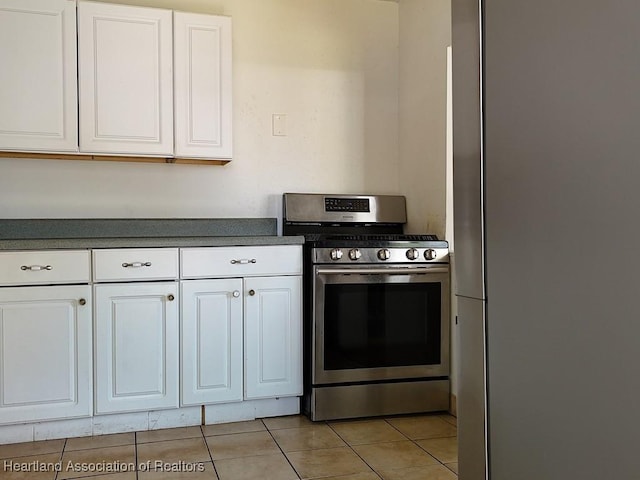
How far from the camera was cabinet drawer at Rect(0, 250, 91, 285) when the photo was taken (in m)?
2.57

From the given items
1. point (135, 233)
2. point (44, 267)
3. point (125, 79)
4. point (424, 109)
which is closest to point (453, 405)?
point (424, 109)

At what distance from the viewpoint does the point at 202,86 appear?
3092 mm

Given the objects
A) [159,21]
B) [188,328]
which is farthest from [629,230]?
[159,21]

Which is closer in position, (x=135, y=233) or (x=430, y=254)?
(x=430, y=254)

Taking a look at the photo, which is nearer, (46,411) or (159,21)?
(46,411)

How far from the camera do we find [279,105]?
11.6 ft

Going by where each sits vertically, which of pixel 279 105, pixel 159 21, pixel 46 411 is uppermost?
pixel 159 21

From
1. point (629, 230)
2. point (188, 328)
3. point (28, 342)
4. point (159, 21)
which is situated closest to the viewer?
point (629, 230)

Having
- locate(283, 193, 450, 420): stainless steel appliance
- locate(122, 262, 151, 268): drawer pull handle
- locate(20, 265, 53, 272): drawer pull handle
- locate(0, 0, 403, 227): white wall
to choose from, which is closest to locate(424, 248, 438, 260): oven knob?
locate(283, 193, 450, 420): stainless steel appliance

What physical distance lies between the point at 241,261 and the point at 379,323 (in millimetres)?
734

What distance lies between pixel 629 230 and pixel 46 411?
263 cm

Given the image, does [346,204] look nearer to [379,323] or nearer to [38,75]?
[379,323]

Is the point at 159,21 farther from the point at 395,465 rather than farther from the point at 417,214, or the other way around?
the point at 395,465

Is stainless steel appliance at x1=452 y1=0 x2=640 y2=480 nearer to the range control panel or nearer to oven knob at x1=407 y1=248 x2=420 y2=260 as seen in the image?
oven knob at x1=407 y1=248 x2=420 y2=260
